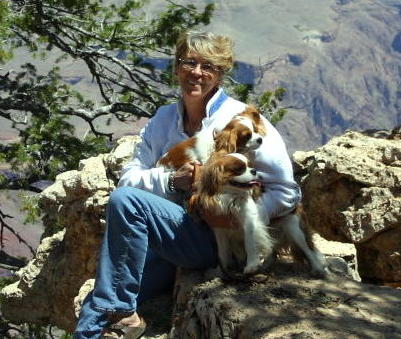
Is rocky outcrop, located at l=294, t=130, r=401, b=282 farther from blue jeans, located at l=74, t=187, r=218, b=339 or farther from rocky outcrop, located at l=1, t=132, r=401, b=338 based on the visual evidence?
blue jeans, located at l=74, t=187, r=218, b=339

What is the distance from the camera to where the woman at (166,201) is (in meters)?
3.16

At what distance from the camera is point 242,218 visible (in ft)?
10.4

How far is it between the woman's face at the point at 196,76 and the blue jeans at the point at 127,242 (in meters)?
0.66

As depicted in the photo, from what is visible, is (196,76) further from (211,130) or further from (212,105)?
(211,130)

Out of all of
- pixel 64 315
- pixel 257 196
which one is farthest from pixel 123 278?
pixel 64 315

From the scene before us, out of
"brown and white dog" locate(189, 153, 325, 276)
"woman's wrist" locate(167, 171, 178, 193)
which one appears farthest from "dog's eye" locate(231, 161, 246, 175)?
"woman's wrist" locate(167, 171, 178, 193)

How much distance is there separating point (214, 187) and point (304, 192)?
7.53ft

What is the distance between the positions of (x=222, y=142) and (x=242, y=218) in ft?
1.32

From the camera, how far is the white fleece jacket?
3.23 metres

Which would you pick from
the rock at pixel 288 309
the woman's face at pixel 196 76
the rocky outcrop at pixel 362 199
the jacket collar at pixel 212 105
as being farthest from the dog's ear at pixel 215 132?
the rocky outcrop at pixel 362 199

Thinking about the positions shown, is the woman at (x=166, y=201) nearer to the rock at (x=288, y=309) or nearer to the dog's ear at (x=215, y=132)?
the dog's ear at (x=215, y=132)

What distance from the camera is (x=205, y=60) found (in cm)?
343

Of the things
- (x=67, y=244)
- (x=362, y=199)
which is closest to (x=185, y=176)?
(x=362, y=199)

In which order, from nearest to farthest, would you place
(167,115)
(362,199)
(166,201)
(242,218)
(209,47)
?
1. (242,218)
2. (166,201)
3. (209,47)
4. (167,115)
5. (362,199)
